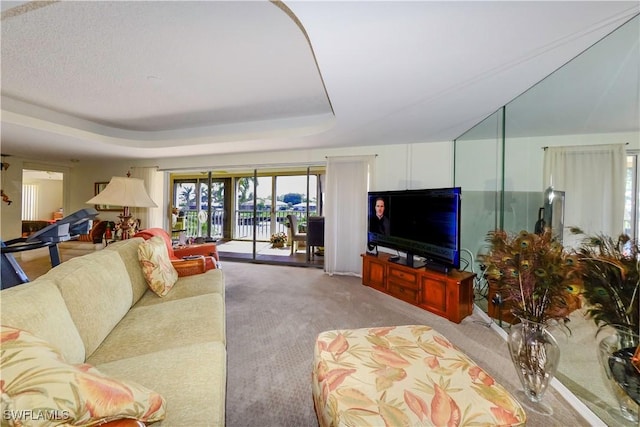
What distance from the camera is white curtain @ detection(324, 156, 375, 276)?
406 cm

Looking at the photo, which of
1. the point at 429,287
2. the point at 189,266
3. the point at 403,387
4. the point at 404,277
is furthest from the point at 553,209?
the point at 189,266

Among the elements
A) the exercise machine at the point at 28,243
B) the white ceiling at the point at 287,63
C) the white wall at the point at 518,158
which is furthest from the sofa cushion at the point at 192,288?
the white wall at the point at 518,158

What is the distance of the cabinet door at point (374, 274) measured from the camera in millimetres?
3332

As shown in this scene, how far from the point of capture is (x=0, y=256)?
6.90 ft

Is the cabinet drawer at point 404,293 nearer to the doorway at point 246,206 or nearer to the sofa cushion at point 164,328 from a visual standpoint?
the sofa cushion at point 164,328

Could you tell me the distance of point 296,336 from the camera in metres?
2.19

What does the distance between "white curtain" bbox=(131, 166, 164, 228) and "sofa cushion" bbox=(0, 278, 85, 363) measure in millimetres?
4643

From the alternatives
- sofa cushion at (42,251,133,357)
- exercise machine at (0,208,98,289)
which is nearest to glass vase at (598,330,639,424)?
sofa cushion at (42,251,133,357)

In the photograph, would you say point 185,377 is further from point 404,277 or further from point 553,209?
point 553,209

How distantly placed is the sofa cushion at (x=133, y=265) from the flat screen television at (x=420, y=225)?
106 inches

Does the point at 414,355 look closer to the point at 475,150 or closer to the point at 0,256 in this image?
the point at 475,150

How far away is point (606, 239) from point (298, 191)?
5.13 meters

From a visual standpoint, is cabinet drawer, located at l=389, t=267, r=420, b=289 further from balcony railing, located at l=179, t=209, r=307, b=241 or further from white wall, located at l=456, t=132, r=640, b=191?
balcony railing, located at l=179, t=209, r=307, b=241

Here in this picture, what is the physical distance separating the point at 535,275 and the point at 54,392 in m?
1.94
